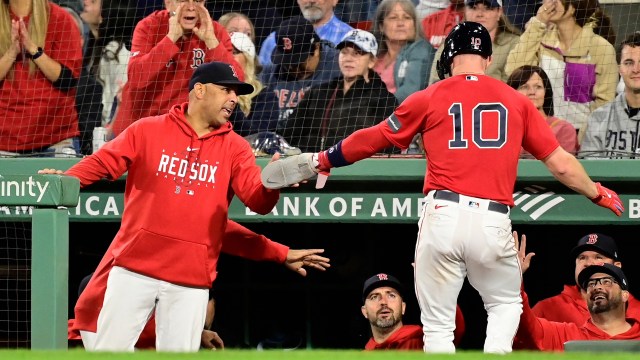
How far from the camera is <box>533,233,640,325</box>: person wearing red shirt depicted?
21.0 feet

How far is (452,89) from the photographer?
480 centimetres

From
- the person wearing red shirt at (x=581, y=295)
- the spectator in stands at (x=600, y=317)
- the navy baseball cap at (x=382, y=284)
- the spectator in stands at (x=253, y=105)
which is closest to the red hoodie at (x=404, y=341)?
the navy baseball cap at (x=382, y=284)

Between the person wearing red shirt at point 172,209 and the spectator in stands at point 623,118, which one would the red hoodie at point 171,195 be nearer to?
the person wearing red shirt at point 172,209

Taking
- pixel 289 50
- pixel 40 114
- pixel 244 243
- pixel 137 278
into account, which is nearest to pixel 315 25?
pixel 289 50

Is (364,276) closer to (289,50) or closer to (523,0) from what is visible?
(289,50)

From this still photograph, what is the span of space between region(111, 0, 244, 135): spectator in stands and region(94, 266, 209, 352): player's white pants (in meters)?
2.41

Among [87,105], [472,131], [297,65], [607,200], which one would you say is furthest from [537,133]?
[87,105]

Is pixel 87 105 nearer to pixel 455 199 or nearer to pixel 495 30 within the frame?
pixel 495 30

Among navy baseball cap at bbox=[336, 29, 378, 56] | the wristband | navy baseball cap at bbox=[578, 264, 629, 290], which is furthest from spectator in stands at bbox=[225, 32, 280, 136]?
navy baseball cap at bbox=[578, 264, 629, 290]

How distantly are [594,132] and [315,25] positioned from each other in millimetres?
2089

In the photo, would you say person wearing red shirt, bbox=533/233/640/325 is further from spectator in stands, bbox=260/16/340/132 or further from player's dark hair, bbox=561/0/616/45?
spectator in stands, bbox=260/16/340/132

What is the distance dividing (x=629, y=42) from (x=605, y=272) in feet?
5.74

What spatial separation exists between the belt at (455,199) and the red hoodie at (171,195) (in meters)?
0.81

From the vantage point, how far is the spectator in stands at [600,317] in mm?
6016
